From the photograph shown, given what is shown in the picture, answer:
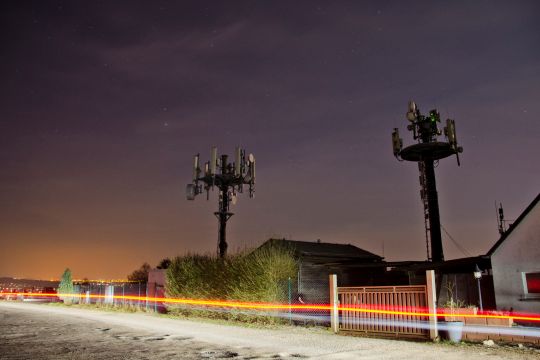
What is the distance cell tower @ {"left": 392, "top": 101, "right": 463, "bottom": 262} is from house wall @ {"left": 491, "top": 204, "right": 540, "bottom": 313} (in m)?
13.5

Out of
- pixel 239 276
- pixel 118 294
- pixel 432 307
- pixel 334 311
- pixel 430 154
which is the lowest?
Answer: pixel 118 294

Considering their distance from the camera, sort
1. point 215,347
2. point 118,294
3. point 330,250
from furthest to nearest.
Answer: point 330,250
point 118,294
point 215,347

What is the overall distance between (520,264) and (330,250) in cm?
1728

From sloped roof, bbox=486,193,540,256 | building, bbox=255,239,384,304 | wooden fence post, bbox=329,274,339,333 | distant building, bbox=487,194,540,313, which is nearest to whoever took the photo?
wooden fence post, bbox=329,274,339,333

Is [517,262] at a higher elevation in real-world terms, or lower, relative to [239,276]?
higher

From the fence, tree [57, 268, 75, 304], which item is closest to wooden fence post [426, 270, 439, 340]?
the fence

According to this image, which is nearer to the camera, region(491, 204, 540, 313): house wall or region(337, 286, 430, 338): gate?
region(337, 286, 430, 338): gate

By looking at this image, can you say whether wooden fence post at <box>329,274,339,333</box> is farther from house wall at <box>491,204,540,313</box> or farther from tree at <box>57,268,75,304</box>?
tree at <box>57,268,75,304</box>

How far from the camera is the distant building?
18469 mm

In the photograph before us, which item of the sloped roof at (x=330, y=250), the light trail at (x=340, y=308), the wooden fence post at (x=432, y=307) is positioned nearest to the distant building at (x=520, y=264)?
the light trail at (x=340, y=308)

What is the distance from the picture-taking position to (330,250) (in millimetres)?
35188

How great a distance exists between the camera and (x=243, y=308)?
1861cm

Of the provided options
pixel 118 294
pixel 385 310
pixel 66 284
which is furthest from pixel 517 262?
pixel 66 284

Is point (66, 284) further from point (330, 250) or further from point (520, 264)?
point (520, 264)
